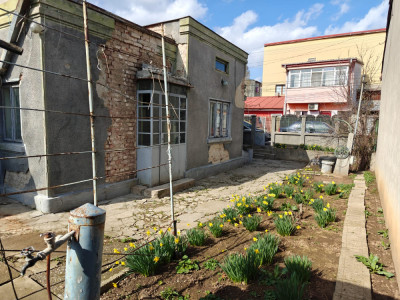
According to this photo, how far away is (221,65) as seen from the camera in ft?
33.5

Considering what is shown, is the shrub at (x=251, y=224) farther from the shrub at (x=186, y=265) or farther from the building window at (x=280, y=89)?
the building window at (x=280, y=89)

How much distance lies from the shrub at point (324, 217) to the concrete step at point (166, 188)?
3.87 metres

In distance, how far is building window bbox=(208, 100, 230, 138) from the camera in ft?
32.4

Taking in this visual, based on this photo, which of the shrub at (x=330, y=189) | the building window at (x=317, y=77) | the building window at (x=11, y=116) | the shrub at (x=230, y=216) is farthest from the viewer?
the building window at (x=317, y=77)

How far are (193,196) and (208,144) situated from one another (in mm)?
2872

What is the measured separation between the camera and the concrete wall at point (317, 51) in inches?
1066

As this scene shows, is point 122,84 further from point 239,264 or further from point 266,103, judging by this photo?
point 266,103

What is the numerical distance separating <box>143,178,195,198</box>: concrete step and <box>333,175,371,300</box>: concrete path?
4.28 metres

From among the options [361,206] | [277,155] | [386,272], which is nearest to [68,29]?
[386,272]

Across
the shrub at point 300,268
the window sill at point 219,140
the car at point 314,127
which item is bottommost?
the shrub at point 300,268

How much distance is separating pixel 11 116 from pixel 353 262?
7173 mm

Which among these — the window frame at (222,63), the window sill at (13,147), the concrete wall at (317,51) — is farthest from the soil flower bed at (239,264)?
the concrete wall at (317,51)

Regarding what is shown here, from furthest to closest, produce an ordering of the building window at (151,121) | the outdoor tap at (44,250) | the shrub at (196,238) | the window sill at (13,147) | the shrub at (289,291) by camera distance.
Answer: the building window at (151,121)
the window sill at (13,147)
the shrub at (196,238)
the shrub at (289,291)
the outdoor tap at (44,250)

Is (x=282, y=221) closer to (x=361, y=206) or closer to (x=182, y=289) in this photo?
(x=182, y=289)
